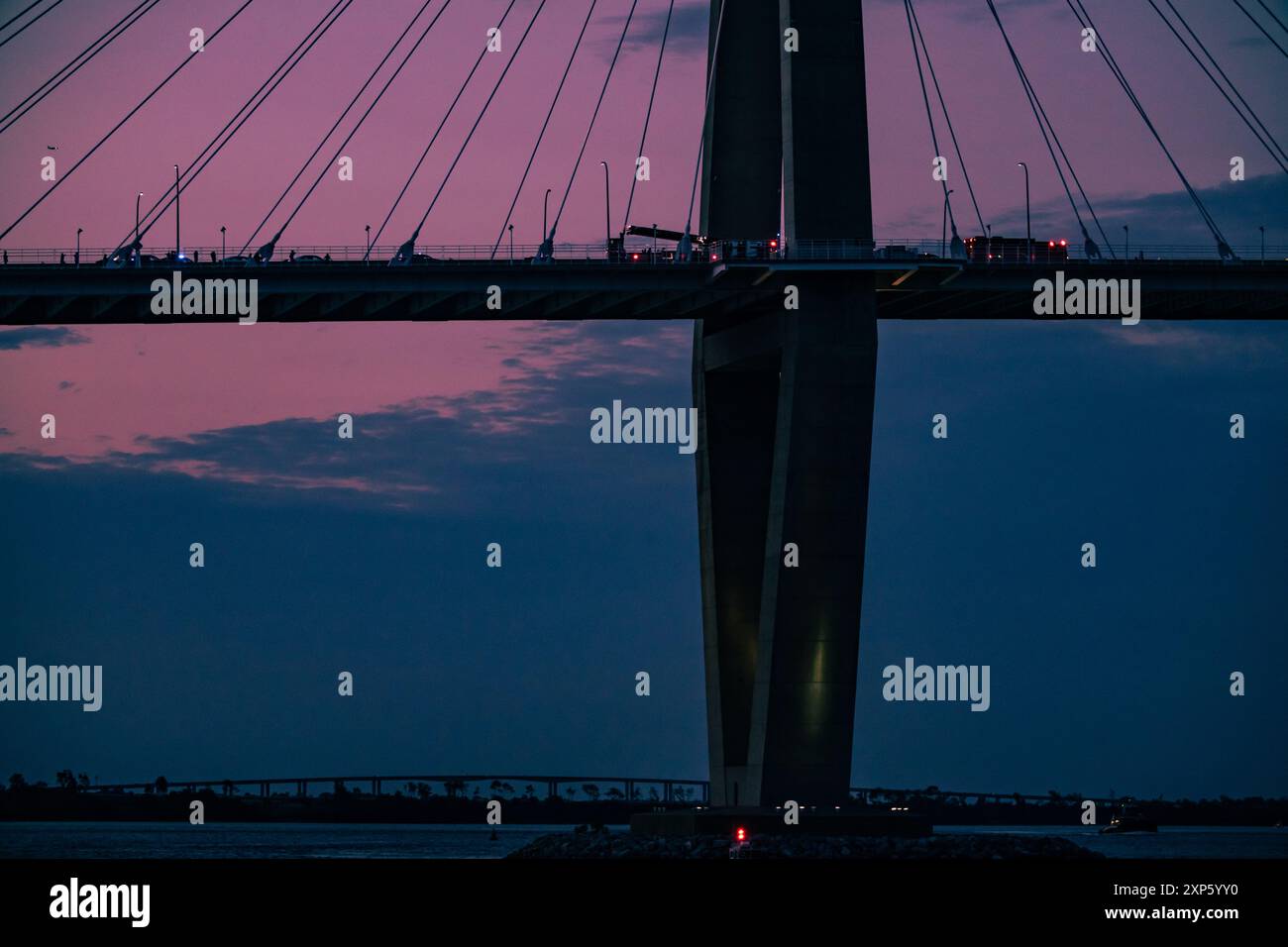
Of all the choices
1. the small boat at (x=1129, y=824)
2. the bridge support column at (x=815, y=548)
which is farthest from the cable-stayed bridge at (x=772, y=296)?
the small boat at (x=1129, y=824)
